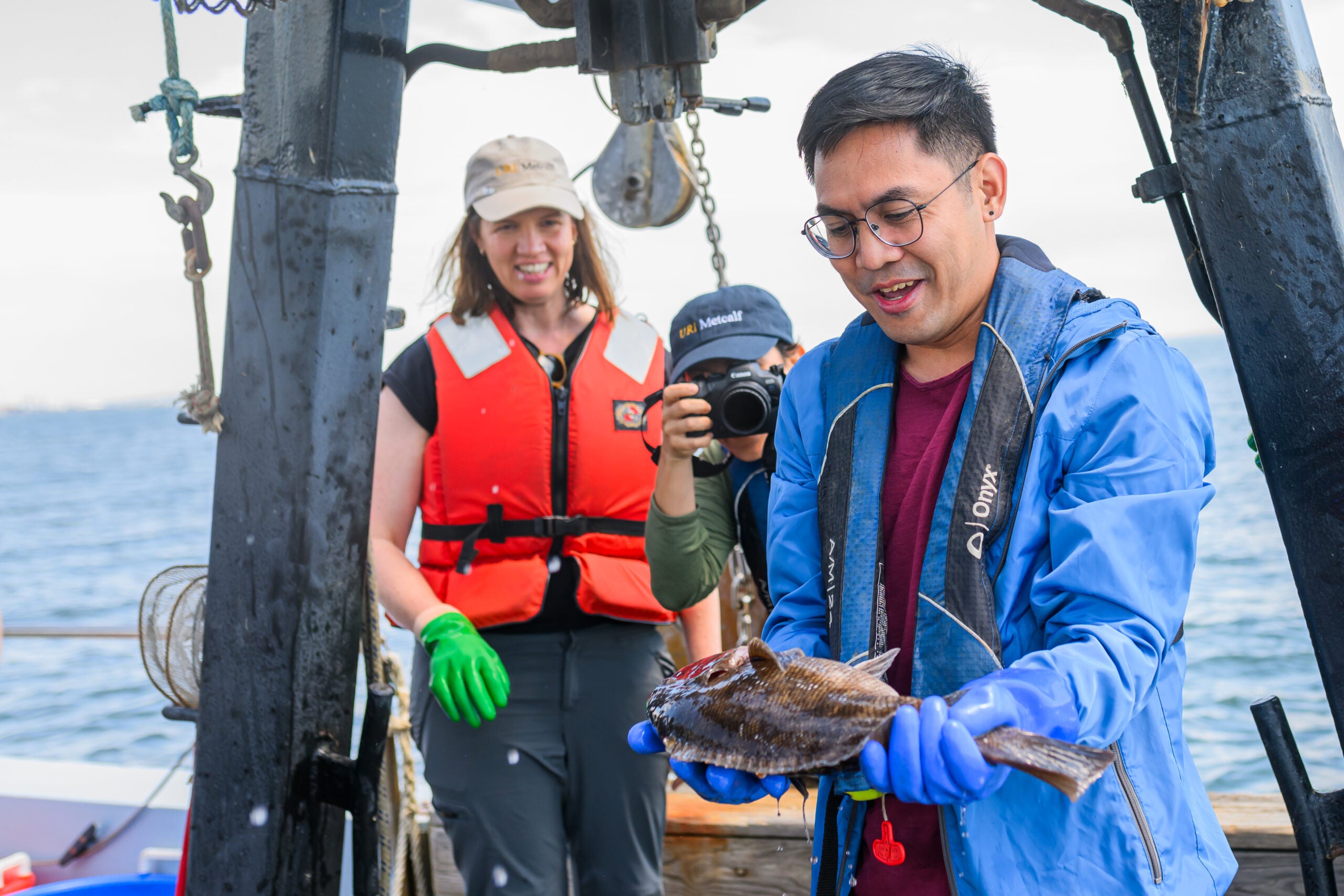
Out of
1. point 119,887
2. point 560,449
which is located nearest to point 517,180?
point 560,449

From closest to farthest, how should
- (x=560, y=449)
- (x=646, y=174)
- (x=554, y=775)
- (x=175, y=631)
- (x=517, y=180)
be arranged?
(x=175, y=631)
(x=554, y=775)
(x=517, y=180)
(x=560, y=449)
(x=646, y=174)

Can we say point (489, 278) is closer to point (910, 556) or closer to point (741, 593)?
point (741, 593)

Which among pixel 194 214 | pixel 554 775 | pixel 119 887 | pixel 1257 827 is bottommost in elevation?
pixel 119 887

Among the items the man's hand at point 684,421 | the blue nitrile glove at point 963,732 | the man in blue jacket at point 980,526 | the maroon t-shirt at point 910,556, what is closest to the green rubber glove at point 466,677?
the man's hand at point 684,421

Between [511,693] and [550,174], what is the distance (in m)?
1.58

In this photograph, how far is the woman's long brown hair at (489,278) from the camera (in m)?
3.17

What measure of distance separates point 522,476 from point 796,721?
5.65 feet

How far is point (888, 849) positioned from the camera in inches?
65.5

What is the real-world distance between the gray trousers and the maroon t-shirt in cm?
121

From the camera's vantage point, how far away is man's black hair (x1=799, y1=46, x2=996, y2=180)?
161 cm

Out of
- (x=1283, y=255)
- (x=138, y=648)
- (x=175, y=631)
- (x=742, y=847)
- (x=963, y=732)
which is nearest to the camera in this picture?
(x=963, y=732)

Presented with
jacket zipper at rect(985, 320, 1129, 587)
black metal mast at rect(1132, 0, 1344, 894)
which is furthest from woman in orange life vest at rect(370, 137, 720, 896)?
black metal mast at rect(1132, 0, 1344, 894)

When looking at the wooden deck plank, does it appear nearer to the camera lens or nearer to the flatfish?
the camera lens

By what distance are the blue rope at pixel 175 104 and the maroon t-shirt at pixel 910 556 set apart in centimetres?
165
